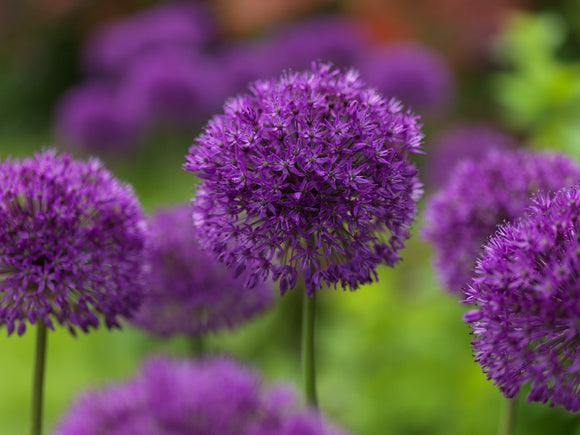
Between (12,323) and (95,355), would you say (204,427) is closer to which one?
(12,323)

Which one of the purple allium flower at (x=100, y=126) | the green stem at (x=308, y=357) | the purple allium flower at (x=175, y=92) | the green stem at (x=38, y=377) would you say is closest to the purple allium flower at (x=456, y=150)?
the purple allium flower at (x=175, y=92)

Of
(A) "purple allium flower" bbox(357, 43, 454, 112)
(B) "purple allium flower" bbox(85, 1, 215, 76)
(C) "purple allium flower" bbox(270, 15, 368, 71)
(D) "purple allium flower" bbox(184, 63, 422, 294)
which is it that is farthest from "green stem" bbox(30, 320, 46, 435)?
(B) "purple allium flower" bbox(85, 1, 215, 76)

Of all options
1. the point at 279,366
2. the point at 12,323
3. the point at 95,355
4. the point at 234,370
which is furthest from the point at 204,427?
the point at 95,355

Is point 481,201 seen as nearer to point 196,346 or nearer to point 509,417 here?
point 509,417

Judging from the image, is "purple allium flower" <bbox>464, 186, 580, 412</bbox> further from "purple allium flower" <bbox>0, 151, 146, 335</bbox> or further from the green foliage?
the green foliage

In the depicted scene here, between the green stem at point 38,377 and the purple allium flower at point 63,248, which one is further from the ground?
the purple allium flower at point 63,248

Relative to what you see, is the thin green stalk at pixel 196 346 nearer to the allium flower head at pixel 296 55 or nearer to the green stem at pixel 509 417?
the green stem at pixel 509 417
